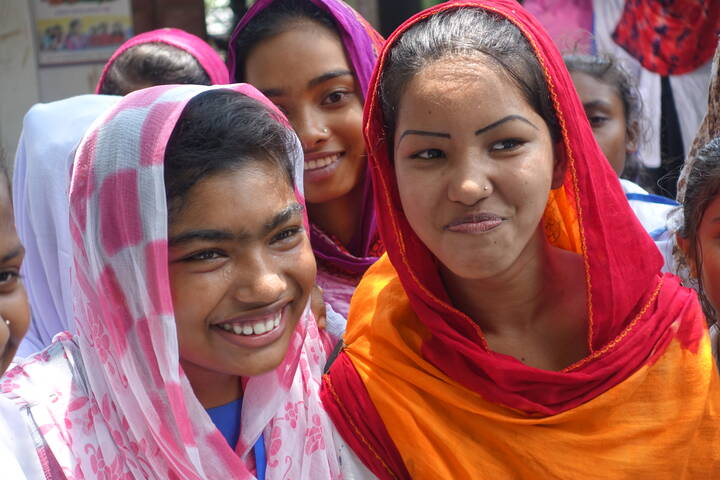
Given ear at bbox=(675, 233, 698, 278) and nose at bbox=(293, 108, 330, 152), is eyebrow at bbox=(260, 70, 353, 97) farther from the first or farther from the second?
ear at bbox=(675, 233, 698, 278)

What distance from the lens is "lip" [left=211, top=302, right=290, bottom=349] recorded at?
2.00m

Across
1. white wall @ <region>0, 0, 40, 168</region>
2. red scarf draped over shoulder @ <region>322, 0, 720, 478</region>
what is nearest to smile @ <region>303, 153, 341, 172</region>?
red scarf draped over shoulder @ <region>322, 0, 720, 478</region>

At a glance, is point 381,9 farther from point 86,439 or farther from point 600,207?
point 86,439

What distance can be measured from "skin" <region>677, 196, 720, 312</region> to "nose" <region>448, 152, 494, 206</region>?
0.70 meters

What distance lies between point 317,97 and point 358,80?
0.51 feet

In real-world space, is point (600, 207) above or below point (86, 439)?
above

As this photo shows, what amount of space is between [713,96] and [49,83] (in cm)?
405

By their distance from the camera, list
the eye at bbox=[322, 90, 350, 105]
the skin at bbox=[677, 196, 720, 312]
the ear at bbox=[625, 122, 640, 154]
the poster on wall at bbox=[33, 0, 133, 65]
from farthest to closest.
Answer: the poster on wall at bbox=[33, 0, 133, 65] → the ear at bbox=[625, 122, 640, 154] → the eye at bbox=[322, 90, 350, 105] → the skin at bbox=[677, 196, 720, 312]

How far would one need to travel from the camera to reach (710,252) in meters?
2.41

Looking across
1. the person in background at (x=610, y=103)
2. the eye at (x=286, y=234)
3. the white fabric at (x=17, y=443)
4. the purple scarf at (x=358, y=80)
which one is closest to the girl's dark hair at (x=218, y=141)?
the eye at (x=286, y=234)

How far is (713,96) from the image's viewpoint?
2928 mm

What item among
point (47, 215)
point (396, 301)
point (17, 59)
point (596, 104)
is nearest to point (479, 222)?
point (396, 301)

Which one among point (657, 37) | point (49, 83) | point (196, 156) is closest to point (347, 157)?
point (196, 156)

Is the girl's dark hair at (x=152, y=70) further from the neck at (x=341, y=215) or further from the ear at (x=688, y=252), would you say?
the ear at (x=688, y=252)
